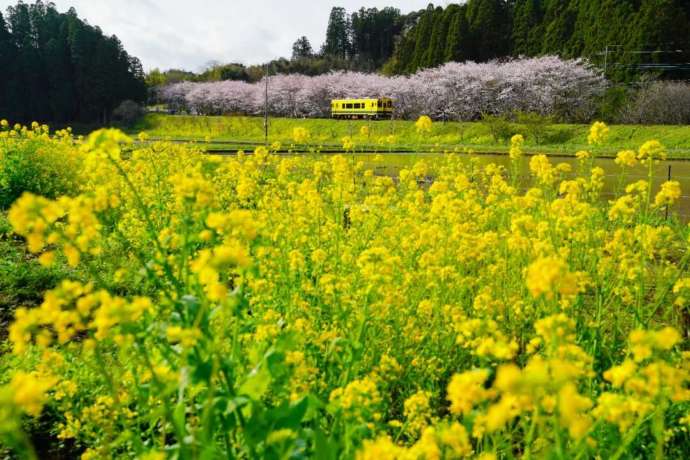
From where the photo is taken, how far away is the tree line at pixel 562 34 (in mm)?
31844

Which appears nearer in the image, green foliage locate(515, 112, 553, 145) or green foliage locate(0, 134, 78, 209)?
green foliage locate(0, 134, 78, 209)

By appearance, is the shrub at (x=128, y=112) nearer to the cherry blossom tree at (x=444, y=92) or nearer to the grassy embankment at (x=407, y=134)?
the grassy embankment at (x=407, y=134)

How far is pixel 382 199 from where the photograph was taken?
4430mm

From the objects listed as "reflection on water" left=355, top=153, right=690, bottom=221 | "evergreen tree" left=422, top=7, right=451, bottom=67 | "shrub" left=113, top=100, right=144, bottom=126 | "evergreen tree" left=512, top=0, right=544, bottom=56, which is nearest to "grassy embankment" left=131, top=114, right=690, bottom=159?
"shrub" left=113, top=100, right=144, bottom=126

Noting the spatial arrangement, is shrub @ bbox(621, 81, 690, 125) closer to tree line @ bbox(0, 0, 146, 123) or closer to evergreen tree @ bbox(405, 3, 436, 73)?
evergreen tree @ bbox(405, 3, 436, 73)

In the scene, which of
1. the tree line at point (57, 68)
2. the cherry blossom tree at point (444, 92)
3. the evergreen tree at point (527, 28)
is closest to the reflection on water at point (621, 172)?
the cherry blossom tree at point (444, 92)

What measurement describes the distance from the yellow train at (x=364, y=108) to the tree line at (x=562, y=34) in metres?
7.30

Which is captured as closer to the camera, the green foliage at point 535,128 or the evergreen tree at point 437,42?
the green foliage at point 535,128

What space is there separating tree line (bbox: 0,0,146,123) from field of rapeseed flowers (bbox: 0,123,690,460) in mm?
41802

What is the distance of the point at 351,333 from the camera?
2643mm

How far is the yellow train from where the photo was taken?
3744 centimetres

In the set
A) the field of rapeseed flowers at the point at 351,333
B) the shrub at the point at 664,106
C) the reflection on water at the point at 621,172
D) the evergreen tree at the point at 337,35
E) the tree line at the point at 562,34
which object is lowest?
the reflection on water at the point at 621,172

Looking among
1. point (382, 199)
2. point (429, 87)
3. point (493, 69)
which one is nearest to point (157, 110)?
point (429, 87)

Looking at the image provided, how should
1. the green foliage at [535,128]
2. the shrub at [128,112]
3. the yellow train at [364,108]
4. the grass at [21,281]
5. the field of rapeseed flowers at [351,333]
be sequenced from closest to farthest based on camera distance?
the field of rapeseed flowers at [351,333]
the grass at [21,281]
the green foliage at [535,128]
the yellow train at [364,108]
the shrub at [128,112]
